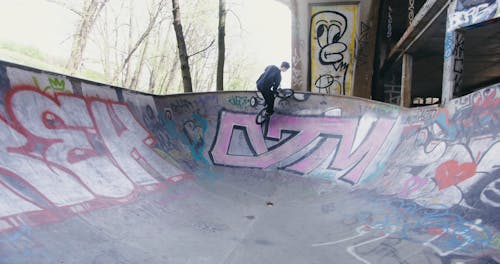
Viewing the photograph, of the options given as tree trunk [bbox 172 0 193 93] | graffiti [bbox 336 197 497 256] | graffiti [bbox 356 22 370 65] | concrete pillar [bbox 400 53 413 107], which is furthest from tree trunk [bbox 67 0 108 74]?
graffiti [bbox 336 197 497 256]

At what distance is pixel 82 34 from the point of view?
1802 centimetres

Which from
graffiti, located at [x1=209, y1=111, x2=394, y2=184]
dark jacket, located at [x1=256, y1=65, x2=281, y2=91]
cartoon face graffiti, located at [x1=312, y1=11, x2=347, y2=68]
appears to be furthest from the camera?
cartoon face graffiti, located at [x1=312, y1=11, x2=347, y2=68]

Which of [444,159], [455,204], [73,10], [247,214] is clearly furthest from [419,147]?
[73,10]

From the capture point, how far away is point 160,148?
7.66 meters

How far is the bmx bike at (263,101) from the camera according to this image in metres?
9.29

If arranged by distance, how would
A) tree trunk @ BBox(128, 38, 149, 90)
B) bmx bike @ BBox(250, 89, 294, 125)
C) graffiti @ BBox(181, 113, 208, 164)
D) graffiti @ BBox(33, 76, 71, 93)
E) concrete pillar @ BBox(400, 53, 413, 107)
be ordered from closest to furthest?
graffiti @ BBox(33, 76, 71, 93), graffiti @ BBox(181, 113, 208, 164), bmx bike @ BBox(250, 89, 294, 125), concrete pillar @ BBox(400, 53, 413, 107), tree trunk @ BBox(128, 38, 149, 90)

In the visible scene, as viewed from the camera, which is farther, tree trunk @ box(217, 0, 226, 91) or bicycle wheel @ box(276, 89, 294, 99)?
tree trunk @ box(217, 0, 226, 91)

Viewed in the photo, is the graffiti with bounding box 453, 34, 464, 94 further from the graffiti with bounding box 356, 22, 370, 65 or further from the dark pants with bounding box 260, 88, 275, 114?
the graffiti with bounding box 356, 22, 370, 65

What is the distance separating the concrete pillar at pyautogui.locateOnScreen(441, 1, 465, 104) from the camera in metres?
6.80

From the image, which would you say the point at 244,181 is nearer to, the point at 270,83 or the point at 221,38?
the point at 270,83

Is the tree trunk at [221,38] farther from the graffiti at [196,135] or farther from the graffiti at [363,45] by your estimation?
the graffiti at [363,45]

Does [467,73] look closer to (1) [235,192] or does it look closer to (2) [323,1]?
(2) [323,1]

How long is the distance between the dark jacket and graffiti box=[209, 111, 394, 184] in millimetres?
864

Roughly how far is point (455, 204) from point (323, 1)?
12347 millimetres
